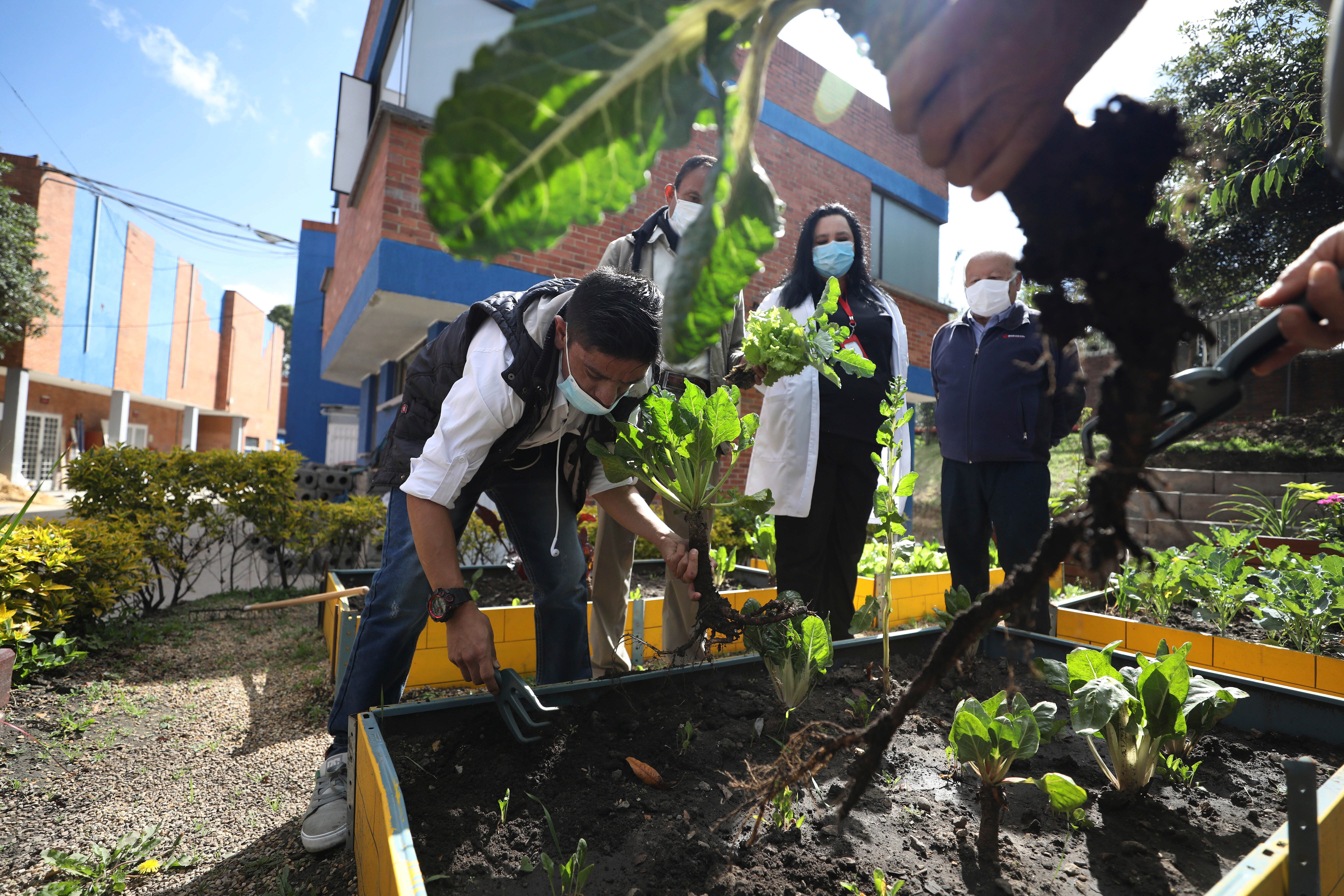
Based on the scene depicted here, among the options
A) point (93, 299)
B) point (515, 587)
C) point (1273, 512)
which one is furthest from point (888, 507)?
point (93, 299)

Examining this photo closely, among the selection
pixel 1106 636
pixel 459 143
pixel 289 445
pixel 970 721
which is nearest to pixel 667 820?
pixel 970 721

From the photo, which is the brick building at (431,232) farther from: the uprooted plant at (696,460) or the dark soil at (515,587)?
the dark soil at (515,587)

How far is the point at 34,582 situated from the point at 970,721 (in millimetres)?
3914

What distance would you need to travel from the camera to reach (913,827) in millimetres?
1408

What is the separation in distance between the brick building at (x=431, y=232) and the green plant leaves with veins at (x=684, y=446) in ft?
5.67

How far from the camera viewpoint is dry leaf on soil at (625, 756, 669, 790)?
4.89 ft

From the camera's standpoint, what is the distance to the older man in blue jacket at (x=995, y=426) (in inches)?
118

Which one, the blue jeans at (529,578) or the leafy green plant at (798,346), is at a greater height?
the leafy green plant at (798,346)

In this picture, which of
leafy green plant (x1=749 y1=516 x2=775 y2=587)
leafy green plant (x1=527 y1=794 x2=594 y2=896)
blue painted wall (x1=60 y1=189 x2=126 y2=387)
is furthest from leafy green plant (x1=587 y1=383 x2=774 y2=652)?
blue painted wall (x1=60 y1=189 x2=126 y2=387)

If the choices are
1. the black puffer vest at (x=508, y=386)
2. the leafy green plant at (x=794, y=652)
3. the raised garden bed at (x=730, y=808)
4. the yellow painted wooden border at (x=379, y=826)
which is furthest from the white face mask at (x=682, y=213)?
the yellow painted wooden border at (x=379, y=826)

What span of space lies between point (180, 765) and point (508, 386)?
1.98m

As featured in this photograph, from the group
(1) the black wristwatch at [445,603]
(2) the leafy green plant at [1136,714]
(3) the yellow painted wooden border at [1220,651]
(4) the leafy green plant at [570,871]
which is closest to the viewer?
(4) the leafy green plant at [570,871]

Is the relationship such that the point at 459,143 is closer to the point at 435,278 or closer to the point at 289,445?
the point at 435,278

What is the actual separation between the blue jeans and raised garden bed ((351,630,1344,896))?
41 centimetres
